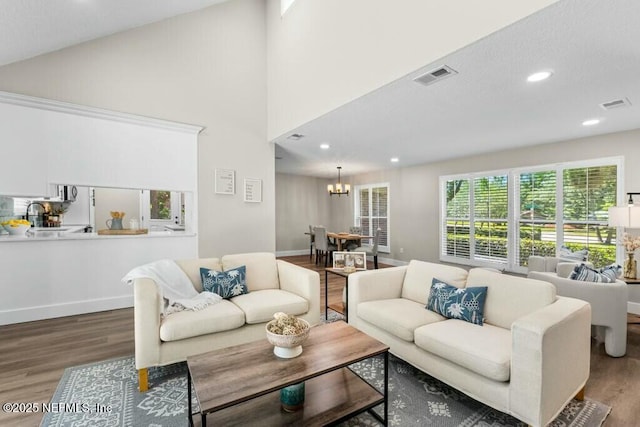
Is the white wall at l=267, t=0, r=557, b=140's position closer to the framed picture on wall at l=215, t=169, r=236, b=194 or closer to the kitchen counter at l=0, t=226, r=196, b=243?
the framed picture on wall at l=215, t=169, r=236, b=194

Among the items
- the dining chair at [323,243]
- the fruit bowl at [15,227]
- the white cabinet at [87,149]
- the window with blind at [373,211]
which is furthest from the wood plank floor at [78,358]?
the window with blind at [373,211]

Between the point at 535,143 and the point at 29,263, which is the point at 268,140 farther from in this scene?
the point at 535,143

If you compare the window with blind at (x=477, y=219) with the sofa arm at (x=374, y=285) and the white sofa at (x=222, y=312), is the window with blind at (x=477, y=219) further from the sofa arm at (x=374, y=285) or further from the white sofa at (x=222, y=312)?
the white sofa at (x=222, y=312)

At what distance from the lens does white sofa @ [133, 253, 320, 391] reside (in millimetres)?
2225

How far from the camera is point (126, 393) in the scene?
2.18m

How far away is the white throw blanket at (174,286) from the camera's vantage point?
8.41 feet

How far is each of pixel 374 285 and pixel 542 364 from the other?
1479mm

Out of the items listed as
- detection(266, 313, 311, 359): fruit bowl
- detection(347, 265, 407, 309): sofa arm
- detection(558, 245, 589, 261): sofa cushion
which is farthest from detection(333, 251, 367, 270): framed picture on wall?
detection(558, 245, 589, 261): sofa cushion

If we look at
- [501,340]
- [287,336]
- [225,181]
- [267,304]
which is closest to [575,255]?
[501,340]

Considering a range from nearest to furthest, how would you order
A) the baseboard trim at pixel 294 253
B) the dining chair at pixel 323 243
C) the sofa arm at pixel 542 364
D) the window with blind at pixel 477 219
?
the sofa arm at pixel 542 364
the window with blind at pixel 477 219
the dining chair at pixel 323 243
the baseboard trim at pixel 294 253

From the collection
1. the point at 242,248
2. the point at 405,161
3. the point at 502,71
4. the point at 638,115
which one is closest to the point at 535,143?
the point at 638,115

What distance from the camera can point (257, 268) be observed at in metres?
3.37

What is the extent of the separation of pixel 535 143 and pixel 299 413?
17.1 feet

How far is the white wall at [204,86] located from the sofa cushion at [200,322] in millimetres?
2134
